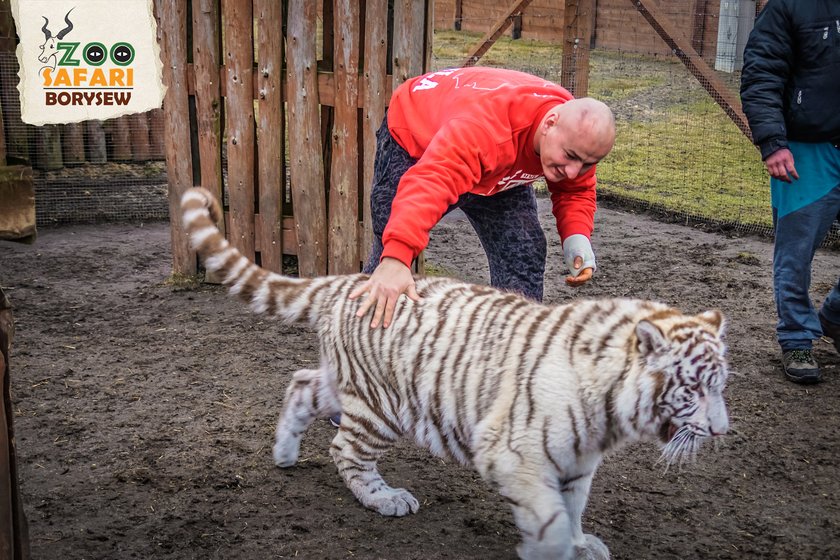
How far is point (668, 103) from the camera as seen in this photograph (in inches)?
485

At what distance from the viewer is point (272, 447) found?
4344mm

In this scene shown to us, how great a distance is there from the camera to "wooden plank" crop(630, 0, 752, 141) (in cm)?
842

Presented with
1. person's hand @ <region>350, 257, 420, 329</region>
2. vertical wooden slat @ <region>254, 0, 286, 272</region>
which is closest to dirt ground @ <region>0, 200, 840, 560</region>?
vertical wooden slat @ <region>254, 0, 286, 272</region>

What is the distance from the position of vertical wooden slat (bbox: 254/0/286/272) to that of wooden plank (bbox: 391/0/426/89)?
797 millimetres

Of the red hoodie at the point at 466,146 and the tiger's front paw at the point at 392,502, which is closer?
the red hoodie at the point at 466,146

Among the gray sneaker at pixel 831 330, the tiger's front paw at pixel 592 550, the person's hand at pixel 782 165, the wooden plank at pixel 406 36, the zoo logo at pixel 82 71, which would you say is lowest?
the tiger's front paw at pixel 592 550

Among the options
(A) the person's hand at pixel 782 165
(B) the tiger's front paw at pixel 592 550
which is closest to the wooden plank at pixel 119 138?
(A) the person's hand at pixel 782 165

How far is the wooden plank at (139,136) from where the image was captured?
29.5 feet

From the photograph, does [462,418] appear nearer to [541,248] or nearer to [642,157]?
[541,248]

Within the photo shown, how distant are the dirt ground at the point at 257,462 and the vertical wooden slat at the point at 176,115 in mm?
357

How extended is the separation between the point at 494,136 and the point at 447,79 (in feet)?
2.08

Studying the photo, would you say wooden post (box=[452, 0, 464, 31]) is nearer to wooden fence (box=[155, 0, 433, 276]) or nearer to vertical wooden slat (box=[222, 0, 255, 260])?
wooden fence (box=[155, 0, 433, 276])

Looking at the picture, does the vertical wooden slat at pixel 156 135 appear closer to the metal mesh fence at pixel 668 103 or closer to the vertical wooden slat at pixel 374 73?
the vertical wooden slat at pixel 374 73

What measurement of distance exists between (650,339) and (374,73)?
3.60 meters
